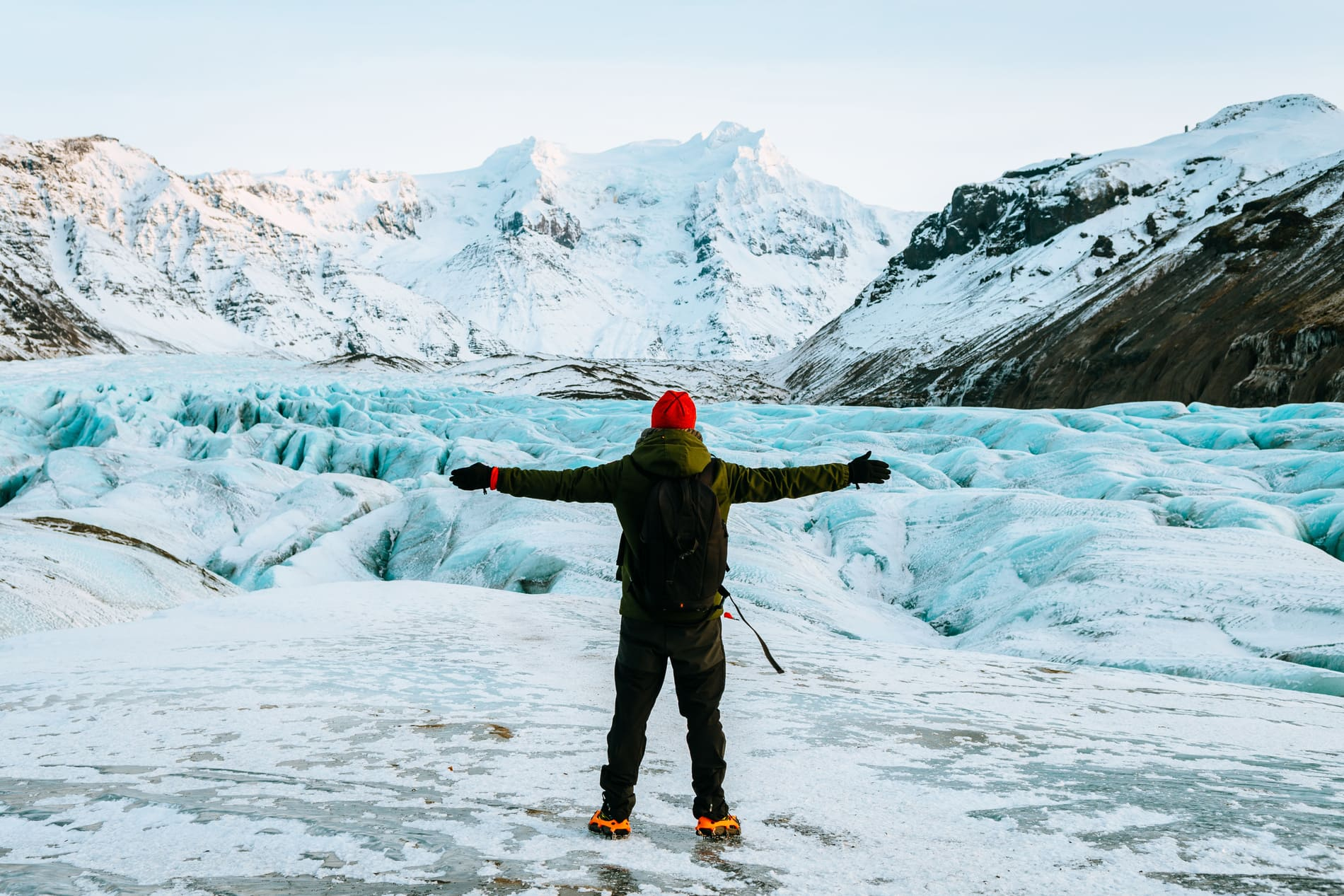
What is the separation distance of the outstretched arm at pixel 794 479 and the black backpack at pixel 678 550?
0.31m

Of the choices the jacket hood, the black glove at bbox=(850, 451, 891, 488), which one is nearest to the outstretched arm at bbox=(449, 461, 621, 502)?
the jacket hood

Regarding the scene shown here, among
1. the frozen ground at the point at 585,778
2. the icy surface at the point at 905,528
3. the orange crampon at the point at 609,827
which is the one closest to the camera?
the frozen ground at the point at 585,778

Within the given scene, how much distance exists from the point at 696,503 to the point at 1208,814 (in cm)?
269

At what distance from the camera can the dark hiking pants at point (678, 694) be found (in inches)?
154

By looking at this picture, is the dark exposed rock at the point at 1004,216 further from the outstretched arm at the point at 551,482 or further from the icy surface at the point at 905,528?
the outstretched arm at the point at 551,482

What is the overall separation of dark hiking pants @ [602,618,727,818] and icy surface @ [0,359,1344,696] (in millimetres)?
7802

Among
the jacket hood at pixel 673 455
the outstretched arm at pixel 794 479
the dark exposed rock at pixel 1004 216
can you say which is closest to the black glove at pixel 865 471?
the outstretched arm at pixel 794 479

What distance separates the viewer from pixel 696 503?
3.97 meters

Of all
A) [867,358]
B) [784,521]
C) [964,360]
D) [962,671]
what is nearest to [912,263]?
[867,358]

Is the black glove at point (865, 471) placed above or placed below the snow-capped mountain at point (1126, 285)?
below

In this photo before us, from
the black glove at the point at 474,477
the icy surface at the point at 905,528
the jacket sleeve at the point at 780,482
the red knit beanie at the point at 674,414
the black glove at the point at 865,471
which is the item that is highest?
the red knit beanie at the point at 674,414

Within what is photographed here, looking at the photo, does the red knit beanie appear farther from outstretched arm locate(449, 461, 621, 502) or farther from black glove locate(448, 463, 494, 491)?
black glove locate(448, 463, 494, 491)

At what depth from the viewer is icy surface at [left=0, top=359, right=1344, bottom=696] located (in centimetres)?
1159

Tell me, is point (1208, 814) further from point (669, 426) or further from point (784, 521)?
point (784, 521)
